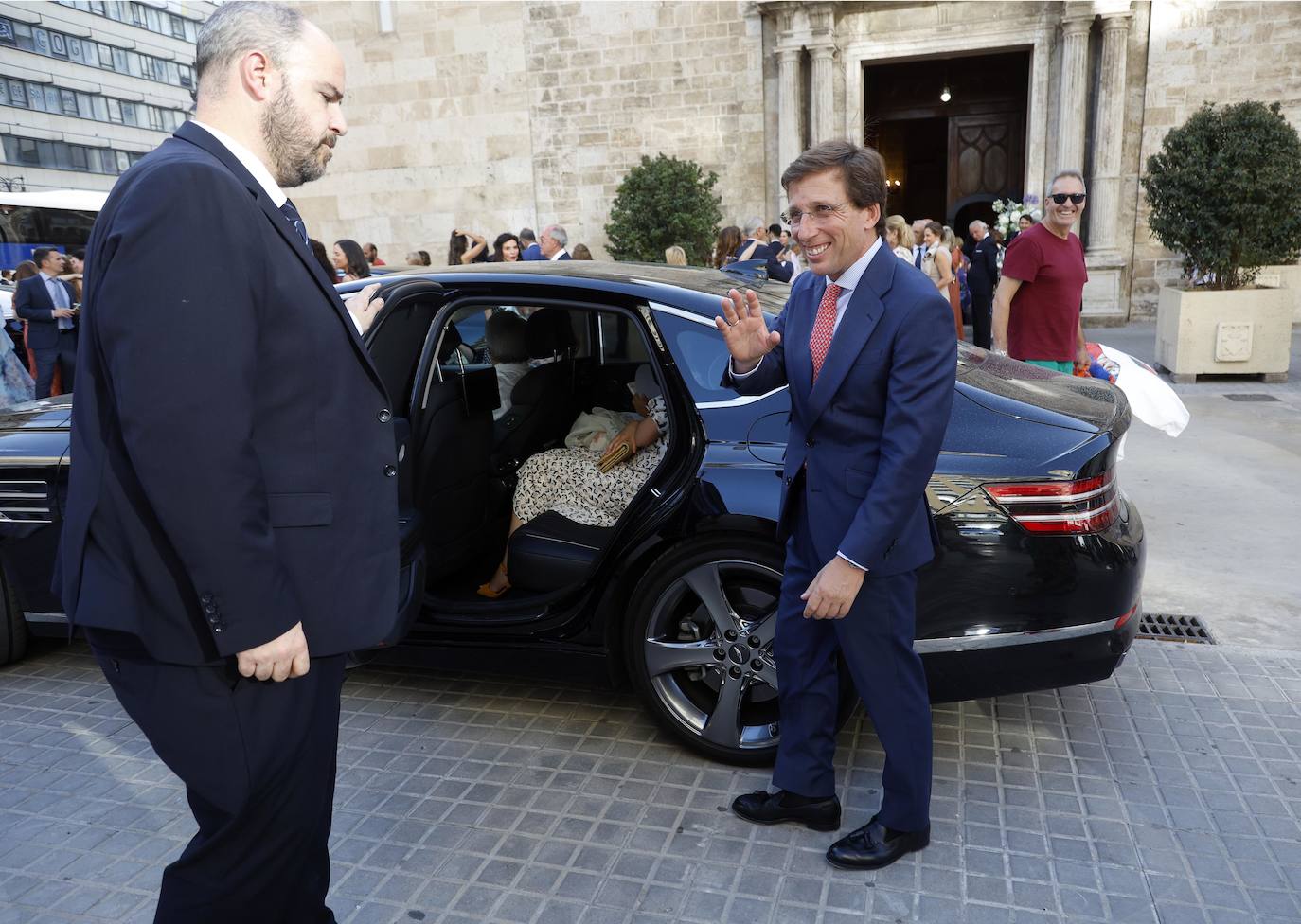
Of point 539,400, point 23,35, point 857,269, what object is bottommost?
point 539,400

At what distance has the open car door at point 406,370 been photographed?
2986mm

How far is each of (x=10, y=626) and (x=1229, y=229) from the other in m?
10.5

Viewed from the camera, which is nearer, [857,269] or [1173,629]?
[857,269]

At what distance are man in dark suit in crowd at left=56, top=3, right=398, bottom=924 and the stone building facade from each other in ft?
50.9

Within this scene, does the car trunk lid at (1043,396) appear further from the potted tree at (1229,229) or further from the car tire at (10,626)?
the potted tree at (1229,229)

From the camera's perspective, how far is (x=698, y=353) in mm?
3316

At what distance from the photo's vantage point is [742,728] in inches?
130

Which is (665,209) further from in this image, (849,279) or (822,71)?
(849,279)

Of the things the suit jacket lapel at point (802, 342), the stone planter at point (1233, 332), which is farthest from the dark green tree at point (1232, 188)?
the suit jacket lapel at point (802, 342)

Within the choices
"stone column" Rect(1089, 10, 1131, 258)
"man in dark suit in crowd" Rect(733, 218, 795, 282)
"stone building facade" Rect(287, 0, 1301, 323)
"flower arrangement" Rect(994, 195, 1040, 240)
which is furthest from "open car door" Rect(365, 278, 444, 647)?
"stone column" Rect(1089, 10, 1131, 258)

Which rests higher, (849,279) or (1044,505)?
(849,279)

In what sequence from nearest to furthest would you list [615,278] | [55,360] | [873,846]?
[873,846]
[615,278]
[55,360]

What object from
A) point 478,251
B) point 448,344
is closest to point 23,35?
point 478,251

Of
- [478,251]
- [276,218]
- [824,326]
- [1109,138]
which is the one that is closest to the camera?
[276,218]
